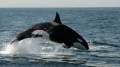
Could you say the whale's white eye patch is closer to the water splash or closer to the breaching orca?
the breaching orca

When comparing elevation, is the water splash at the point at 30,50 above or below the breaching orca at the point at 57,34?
below

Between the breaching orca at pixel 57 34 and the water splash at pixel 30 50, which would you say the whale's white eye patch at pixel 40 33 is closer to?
the breaching orca at pixel 57 34

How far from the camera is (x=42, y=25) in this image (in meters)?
16.0

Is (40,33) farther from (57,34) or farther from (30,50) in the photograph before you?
(30,50)

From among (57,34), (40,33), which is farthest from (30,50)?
(57,34)

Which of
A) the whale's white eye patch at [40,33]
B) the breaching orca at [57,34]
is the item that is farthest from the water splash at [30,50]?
the whale's white eye patch at [40,33]

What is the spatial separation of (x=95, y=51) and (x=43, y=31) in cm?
478

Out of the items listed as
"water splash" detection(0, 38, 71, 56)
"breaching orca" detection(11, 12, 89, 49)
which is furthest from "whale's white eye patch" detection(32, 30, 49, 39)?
"water splash" detection(0, 38, 71, 56)

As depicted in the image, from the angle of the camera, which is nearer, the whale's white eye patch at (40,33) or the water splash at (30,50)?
the whale's white eye patch at (40,33)

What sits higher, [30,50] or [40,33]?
[40,33]

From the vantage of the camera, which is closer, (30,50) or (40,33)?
(40,33)

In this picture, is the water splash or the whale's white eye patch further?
the water splash

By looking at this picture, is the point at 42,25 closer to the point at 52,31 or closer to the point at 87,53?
the point at 52,31

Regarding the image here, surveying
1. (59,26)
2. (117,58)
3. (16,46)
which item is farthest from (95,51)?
(16,46)
